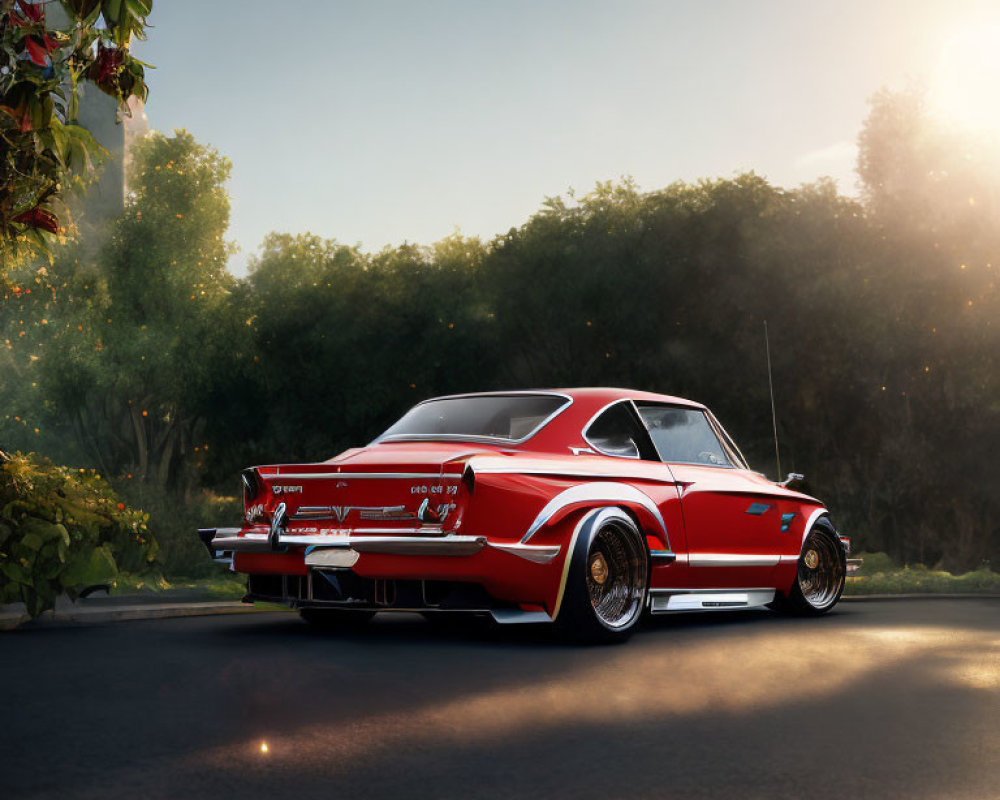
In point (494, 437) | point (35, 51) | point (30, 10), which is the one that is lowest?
point (494, 437)

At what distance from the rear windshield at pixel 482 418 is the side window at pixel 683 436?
97cm

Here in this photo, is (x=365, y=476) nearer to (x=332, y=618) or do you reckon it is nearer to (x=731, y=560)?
(x=332, y=618)

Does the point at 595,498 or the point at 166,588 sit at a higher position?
the point at 595,498

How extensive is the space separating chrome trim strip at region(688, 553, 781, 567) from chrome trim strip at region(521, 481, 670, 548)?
457 mm

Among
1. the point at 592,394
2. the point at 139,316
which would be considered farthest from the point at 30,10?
the point at 139,316

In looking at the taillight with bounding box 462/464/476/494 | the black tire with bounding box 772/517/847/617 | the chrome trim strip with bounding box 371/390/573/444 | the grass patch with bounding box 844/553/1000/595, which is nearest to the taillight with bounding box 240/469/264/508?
the chrome trim strip with bounding box 371/390/573/444

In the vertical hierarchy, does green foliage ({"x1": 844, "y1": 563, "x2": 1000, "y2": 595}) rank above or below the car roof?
below

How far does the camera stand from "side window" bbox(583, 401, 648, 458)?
29.8ft

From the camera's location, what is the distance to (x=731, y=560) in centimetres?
977

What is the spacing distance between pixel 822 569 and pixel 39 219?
704cm

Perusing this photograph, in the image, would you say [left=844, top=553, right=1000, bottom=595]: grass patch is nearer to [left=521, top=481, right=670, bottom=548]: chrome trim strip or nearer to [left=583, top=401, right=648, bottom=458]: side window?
[left=583, top=401, right=648, bottom=458]: side window

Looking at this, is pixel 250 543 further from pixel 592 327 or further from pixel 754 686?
pixel 592 327

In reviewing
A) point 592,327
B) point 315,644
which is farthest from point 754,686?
point 592,327

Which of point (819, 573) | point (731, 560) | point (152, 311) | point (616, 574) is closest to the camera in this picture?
point (616, 574)
